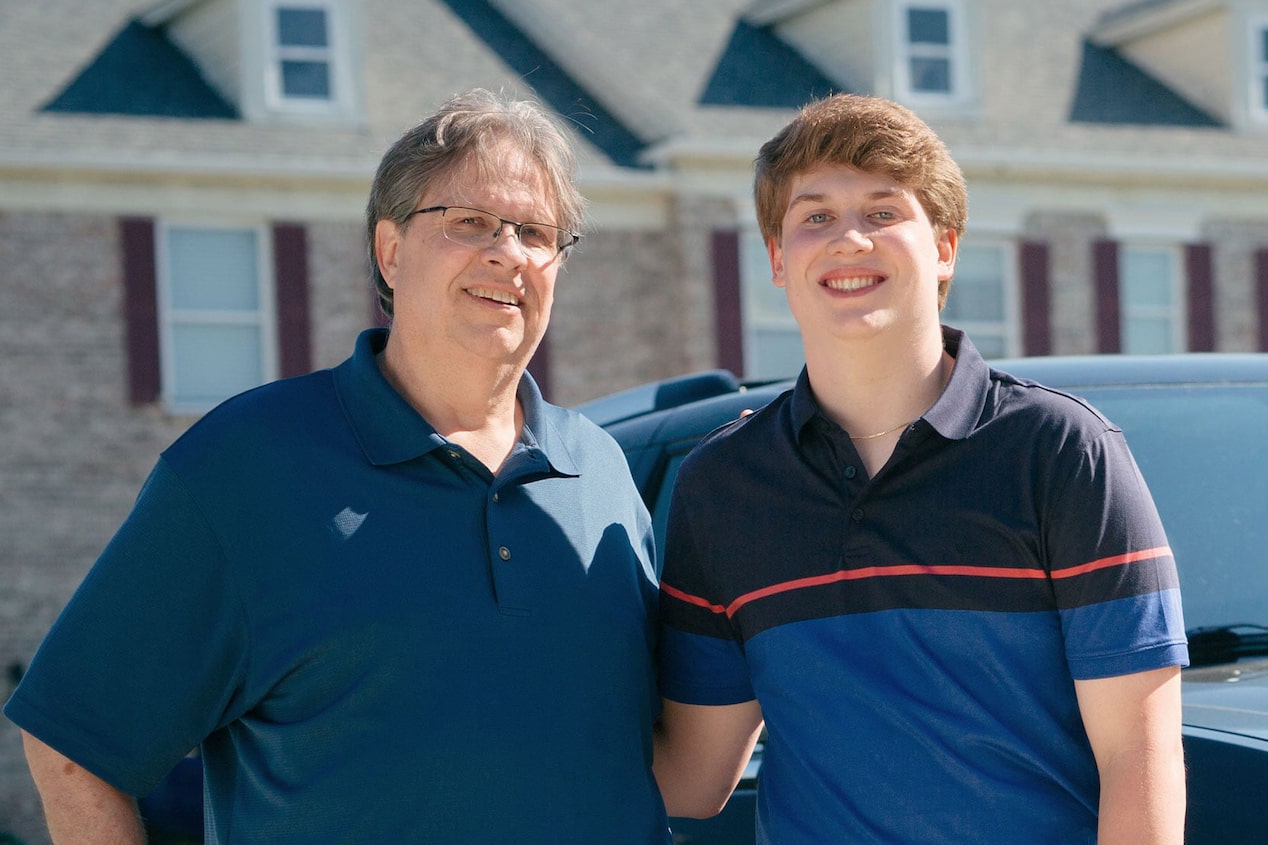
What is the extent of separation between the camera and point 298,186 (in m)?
13.5

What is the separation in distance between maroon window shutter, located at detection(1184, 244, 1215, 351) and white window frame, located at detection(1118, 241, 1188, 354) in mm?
58

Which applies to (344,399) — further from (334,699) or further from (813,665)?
(813,665)


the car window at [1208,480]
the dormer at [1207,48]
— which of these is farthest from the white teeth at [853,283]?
the dormer at [1207,48]

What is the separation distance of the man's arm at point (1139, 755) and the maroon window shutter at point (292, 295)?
11938mm

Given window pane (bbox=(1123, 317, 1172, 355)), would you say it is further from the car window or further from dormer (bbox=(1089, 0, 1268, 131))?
the car window

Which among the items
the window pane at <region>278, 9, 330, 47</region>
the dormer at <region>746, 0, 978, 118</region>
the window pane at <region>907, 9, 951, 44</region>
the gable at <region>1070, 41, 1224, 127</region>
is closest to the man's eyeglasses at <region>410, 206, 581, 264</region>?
the window pane at <region>278, 9, 330, 47</region>

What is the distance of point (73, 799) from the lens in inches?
87.0

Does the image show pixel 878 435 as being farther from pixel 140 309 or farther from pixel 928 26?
pixel 928 26

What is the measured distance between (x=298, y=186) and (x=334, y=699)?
11813 millimetres

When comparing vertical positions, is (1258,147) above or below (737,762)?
above

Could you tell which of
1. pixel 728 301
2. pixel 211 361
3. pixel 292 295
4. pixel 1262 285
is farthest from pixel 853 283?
pixel 1262 285

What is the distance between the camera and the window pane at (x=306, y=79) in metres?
14.2

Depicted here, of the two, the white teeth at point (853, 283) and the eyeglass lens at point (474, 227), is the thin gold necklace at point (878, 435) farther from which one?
the eyeglass lens at point (474, 227)

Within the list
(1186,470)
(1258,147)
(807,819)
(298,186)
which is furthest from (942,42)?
(807,819)
